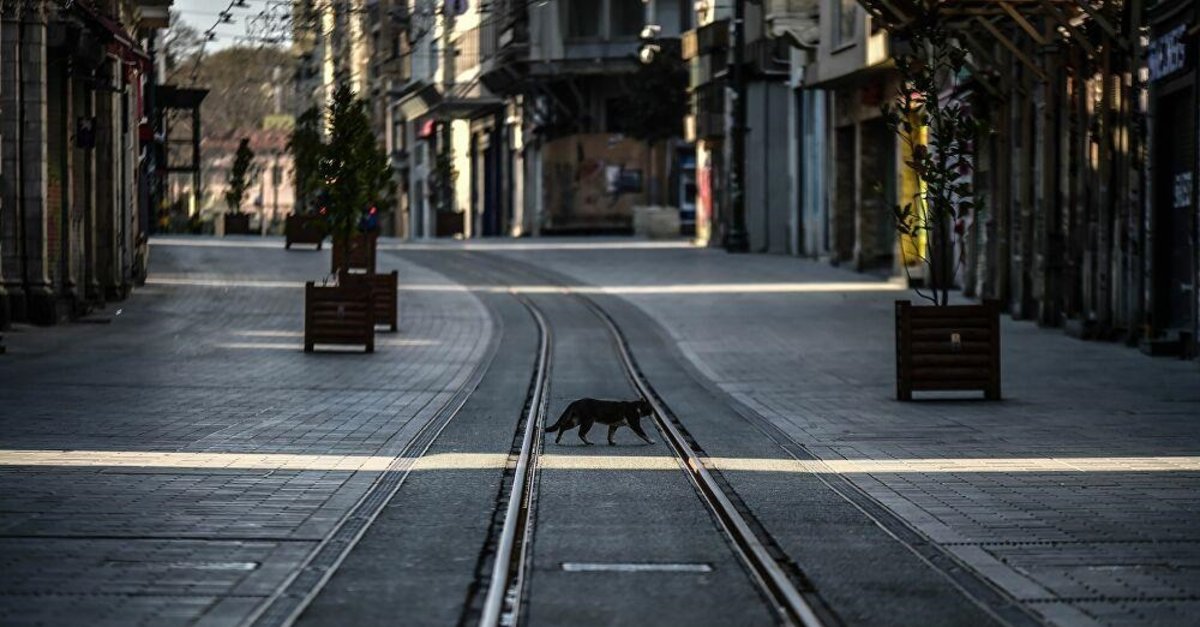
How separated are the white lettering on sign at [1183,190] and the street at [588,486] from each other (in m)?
2.03

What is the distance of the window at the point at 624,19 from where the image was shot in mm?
74562

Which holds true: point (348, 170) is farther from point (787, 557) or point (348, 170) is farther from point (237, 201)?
point (237, 201)

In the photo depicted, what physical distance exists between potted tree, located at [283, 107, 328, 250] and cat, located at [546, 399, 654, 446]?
14.8 m

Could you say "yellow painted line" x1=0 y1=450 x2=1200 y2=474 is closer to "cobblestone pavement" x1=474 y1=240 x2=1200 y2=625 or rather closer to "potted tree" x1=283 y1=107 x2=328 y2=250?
"cobblestone pavement" x1=474 y1=240 x2=1200 y2=625

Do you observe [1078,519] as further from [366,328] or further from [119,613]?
[366,328]

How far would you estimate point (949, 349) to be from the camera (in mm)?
19344

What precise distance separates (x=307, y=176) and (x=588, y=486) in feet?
85.8

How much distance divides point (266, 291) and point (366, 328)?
39.7ft

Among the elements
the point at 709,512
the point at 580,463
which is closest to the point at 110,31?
the point at 580,463

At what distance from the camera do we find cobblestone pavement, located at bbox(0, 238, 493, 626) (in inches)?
351

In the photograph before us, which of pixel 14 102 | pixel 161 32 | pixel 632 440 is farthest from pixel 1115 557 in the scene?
pixel 161 32

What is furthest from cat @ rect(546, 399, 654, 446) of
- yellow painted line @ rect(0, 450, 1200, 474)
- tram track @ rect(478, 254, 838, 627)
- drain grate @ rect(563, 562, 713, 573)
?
drain grate @ rect(563, 562, 713, 573)

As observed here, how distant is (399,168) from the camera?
104000 mm

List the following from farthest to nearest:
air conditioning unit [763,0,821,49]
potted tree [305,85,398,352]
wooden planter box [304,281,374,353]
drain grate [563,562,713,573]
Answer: air conditioning unit [763,0,821,49]
potted tree [305,85,398,352]
wooden planter box [304,281,374,353]
drain grate [563,562,713,573]
